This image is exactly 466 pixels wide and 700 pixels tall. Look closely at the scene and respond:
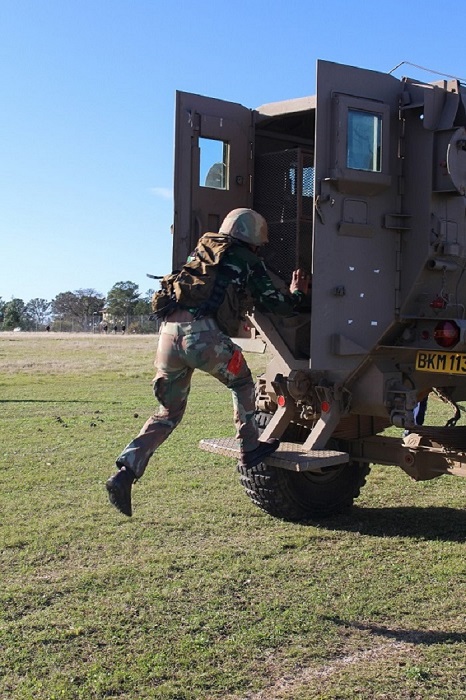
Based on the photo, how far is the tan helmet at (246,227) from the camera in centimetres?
533

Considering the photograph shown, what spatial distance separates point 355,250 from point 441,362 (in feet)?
3.18

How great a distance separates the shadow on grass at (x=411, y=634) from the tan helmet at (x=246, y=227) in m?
2.34

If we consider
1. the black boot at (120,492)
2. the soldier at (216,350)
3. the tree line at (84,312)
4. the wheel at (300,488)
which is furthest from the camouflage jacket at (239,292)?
the tree line at (84,312)

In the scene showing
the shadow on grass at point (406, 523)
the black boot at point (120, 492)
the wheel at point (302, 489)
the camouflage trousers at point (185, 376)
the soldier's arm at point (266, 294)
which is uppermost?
the soldier's arm at point (266, 294)

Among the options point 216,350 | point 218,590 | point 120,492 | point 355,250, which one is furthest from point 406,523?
point 120,492

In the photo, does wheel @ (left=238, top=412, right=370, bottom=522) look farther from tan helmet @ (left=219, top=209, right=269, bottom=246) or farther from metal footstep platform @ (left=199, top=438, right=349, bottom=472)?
tan helmet @ (left=219, top=209, right=269, bottom=246)

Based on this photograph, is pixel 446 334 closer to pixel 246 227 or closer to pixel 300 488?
pixel 246 227

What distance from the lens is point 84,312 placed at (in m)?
98.1

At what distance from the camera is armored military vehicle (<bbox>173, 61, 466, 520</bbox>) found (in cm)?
577

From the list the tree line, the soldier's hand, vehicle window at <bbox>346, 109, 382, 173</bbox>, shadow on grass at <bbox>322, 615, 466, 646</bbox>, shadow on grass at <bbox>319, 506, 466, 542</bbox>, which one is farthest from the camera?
the tree line

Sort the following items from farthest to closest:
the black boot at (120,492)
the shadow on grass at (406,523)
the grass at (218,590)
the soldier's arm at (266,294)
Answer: the shadow on grass at (406,523) → the soldier's arm at (266,294) → the black boot at (120,492) → the grass at (218,590)

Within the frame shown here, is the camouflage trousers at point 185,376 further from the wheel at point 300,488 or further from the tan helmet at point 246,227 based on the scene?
the wheel at point 300,488

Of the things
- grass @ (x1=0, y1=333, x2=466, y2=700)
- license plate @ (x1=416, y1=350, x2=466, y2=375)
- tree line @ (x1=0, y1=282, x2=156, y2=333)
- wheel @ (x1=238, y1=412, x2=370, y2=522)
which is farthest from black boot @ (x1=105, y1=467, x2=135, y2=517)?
tree line @ (x1=0, y1=282, x2=156, y2=333)

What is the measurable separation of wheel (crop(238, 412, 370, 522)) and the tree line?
64.5m
